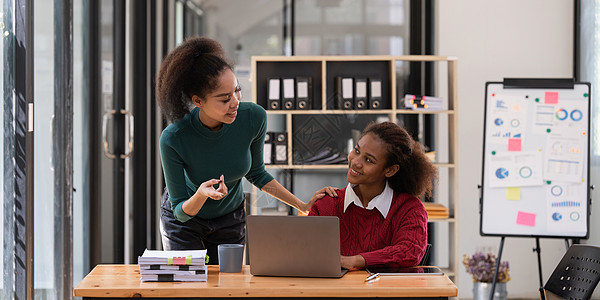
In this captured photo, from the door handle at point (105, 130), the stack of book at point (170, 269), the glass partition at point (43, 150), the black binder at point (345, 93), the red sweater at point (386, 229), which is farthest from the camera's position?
the black binder at point (345, 93)

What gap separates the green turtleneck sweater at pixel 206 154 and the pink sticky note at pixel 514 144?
2.19 meters

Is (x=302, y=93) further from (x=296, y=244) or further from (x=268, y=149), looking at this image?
(x=296, y=244)

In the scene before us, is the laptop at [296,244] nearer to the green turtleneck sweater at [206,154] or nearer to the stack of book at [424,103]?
the green turtleneck sweater at [206,154]

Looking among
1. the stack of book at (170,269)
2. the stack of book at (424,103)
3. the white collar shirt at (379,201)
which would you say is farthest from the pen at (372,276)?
the stack of book at (424,103)

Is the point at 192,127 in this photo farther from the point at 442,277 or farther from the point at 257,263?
the point at 442,277

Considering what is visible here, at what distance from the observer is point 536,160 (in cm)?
434

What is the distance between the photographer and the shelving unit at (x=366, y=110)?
4777mm

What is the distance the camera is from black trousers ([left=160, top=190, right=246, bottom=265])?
2.64m

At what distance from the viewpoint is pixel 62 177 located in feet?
11.5

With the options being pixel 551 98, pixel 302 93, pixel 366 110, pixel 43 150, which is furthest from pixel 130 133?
pixel 551 98

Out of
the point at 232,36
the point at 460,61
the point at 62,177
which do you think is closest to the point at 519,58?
the point at 460,61

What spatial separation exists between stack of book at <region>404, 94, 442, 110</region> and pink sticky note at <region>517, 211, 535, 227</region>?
91 centimetres

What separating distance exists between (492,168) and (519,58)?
3.81ft

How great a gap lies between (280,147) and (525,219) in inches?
63.3
